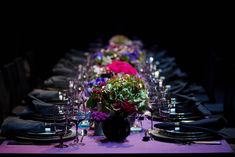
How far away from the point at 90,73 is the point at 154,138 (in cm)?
254

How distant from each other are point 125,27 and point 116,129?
9.15m

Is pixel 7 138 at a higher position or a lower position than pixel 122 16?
lower

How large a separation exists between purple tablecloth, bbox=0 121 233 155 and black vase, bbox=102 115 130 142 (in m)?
0.06

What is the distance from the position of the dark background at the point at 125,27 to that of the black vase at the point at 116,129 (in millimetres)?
8596

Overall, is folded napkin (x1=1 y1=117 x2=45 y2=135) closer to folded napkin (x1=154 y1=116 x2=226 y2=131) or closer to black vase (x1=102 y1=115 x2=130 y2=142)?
black vase (x1=102 y1=115 x2=130 y2=142)

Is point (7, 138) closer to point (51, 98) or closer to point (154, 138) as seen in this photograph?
point (154, 138)

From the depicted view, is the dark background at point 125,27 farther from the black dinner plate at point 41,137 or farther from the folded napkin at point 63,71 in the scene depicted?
the black dinner plate at point 41,137

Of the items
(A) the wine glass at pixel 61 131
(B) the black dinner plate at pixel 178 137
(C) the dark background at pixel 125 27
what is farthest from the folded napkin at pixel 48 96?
(C) the dark background at pixel 125 27

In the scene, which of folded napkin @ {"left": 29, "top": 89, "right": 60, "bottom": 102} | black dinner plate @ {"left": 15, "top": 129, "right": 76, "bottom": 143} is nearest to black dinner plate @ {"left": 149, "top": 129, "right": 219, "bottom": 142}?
black dinner plate @ {"left": 15, "top": 129, "right": 76, "bottom": 143}

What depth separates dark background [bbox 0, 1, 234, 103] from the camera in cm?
1223

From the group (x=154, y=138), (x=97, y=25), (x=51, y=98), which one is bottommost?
(x=154, y=138)

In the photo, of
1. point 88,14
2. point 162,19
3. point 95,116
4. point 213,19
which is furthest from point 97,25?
point 95,116

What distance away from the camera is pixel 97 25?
12.7 metres

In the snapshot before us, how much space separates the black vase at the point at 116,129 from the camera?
3572 millimetres
